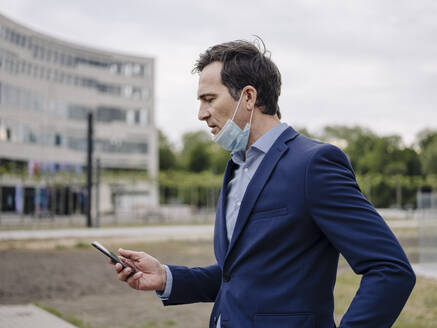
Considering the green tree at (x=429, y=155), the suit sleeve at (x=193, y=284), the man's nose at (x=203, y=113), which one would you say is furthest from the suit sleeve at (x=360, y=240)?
the green tree at (x=429, y=155)

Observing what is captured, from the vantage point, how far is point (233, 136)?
2.11 meters

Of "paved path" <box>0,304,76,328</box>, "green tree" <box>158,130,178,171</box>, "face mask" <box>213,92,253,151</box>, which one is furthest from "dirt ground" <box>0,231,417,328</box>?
"green tree" <box>158,130,178,171</box>

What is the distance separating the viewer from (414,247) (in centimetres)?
1725

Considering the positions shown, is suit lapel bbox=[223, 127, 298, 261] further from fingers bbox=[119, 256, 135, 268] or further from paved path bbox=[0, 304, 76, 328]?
paved path bbox=[0, 304, 76, 328]

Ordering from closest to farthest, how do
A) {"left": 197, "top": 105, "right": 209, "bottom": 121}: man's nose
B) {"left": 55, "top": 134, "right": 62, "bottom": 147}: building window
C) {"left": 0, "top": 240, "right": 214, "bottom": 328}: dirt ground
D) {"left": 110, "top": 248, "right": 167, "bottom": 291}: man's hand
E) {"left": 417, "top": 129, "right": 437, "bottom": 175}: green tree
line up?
{"left": 197, "top": 105, "right": 209, "bottom": 121}: man's nose → {"left": 110, "top": 248, "right": 167, "bottom": 291}: man's hand → {"left": 0, "top": 240, "right": 214, "bottom": 328}: dirt ground → {"left": 55, "top": 134, "right": 62, "bottom": 147}: building window → {"left": 417, "top": 129, "right": 437, "bottom": 175}: green tree

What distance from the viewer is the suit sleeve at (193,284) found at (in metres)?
2.33

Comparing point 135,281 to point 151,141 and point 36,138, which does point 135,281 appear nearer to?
point 36,138

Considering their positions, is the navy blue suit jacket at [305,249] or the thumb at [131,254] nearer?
the navy blue suit jacket at [305,249]

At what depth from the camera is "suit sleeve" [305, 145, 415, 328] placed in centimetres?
163

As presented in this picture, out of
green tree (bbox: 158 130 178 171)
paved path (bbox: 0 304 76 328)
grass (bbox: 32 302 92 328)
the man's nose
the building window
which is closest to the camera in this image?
the man's nose

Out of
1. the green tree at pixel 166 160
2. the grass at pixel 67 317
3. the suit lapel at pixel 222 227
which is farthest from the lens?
the green tree at pixel 166 160

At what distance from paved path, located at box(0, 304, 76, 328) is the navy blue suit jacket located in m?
5.22

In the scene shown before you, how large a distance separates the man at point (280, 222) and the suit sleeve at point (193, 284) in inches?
13.2

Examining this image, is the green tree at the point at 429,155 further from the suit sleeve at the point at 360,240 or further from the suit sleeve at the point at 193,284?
the suit sleeve at the point at 360,240
